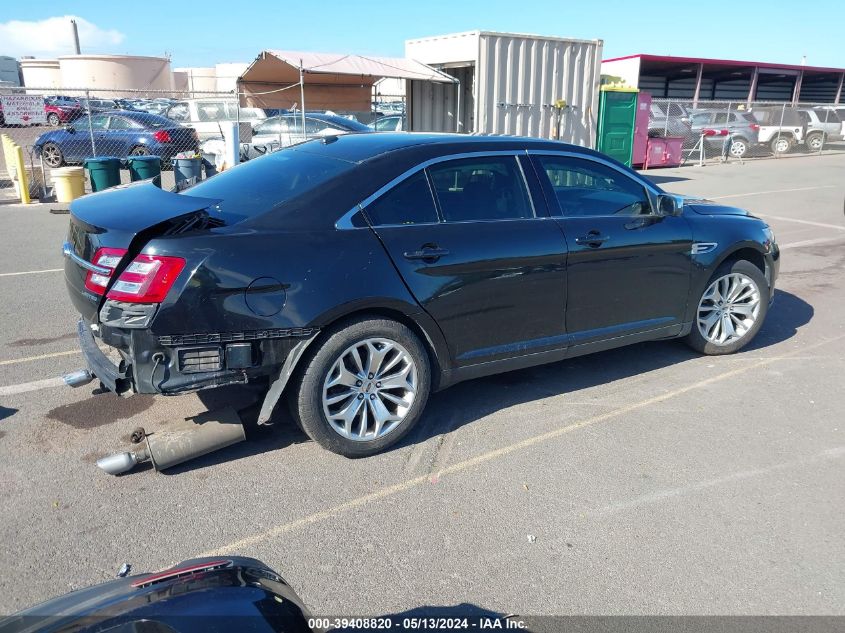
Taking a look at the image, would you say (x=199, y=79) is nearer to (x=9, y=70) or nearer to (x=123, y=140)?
(x=9, y=70)

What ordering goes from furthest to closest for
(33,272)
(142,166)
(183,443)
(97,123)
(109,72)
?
(109,72)
(97,123)
(142,166)
(33,272)
(183,443)

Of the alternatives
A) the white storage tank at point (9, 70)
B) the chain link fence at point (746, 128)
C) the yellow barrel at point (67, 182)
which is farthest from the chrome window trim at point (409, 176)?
the white storage tank at point (9, 70)

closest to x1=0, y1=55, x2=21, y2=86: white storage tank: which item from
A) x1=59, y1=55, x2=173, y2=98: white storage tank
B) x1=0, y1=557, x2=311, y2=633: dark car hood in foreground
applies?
x1=59, y1=55, x2=173, y2=98: white storage tank

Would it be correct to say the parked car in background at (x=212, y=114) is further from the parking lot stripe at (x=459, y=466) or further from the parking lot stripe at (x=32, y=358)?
the parking lot stripe at (x=459, y=466)

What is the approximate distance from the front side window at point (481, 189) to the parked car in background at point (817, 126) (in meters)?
27.8

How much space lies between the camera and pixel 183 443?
3717 millimetres

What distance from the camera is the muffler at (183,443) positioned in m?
3.62

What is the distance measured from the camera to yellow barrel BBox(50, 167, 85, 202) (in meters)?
13.3

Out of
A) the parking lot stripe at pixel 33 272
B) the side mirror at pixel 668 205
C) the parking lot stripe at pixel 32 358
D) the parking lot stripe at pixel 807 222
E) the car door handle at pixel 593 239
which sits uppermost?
the side mirror at pixel 668 205

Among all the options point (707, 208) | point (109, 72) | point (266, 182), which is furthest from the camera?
point (109, 72)

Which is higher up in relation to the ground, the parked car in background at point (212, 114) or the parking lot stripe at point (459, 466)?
the parked car in background at point (212, 114)

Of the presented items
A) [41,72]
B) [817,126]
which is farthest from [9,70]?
[817,126]

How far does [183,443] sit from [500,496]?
1695 millimetres

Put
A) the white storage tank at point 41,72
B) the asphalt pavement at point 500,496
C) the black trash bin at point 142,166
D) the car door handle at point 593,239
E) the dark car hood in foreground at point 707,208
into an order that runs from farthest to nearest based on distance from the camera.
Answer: the white storage tank at point 41,72, the black trash bin at point 142,166, the dark car hood in foreground at point 707,208, the car door handle at point 593,239, the asphalt pavement at point 500,496
